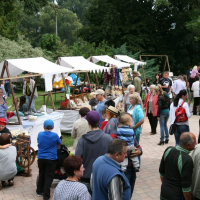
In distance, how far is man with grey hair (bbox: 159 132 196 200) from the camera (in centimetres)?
397

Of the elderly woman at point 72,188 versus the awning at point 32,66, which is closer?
the elderly woman at point 72,188

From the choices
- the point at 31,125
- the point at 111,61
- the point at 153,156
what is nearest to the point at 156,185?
the point at 153,156

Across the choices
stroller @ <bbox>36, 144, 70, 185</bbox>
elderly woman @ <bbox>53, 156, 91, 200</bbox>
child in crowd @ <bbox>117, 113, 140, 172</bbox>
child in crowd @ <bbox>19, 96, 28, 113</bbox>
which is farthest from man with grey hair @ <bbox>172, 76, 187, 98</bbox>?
elderly woman @ <bbox>53, 156, 91, 200</bbox>

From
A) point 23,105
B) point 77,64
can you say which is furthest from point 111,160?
point 77,64

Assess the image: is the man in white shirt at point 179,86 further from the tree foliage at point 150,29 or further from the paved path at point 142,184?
the tree foliage at point 150,29

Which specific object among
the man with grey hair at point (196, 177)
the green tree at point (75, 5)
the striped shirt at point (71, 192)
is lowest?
the man with grey hair at point (196, 177)

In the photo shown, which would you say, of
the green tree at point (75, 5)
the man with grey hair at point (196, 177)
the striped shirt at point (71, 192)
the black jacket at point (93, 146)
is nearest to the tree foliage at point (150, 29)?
the black jacket at point (93, 146)

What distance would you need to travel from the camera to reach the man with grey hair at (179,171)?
3967mm

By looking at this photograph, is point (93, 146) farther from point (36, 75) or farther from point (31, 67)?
point (31, 67)

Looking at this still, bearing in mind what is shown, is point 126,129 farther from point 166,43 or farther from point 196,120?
point 166,43

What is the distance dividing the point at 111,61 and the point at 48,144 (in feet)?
29.6

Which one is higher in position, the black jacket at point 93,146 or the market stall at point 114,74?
the market stall at point 114,74

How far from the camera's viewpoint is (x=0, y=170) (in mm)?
6496

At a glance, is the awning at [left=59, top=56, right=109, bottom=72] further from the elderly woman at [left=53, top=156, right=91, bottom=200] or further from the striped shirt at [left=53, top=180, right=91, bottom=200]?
the striped shirt at [left=53, top=180, right=91, bottom=200]
